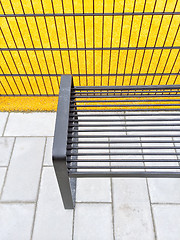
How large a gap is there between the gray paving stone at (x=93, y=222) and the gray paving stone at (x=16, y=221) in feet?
1.73

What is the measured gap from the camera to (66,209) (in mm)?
2637

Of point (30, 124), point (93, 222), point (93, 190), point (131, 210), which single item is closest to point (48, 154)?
point (30, 124)

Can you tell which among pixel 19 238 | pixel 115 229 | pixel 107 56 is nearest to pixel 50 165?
pixel 19 238

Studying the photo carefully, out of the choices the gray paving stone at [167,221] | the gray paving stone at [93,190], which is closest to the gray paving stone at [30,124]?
the gray paving stone at [93,190]

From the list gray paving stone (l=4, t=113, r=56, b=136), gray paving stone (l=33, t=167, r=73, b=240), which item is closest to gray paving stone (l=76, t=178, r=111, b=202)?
gray paving stone (l=33, t=167, r=73, b=240)

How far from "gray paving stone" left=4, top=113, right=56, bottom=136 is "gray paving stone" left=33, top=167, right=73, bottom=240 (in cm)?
75

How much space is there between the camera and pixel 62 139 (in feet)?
6.24

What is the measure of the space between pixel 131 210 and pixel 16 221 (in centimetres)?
129

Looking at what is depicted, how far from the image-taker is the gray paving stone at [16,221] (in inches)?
98.5

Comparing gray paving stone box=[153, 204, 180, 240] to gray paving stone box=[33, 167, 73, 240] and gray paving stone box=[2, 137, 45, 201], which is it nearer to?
gray paving stone box=[33, 167, 73, 240]

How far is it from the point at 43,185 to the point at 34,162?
35 centimetres

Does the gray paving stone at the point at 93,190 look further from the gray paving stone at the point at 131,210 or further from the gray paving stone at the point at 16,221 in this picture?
the gray paving stone at the point at 16,221

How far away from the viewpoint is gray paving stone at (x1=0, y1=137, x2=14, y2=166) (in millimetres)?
3029

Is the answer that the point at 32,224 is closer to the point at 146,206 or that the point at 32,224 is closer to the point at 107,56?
the point at 146,206
